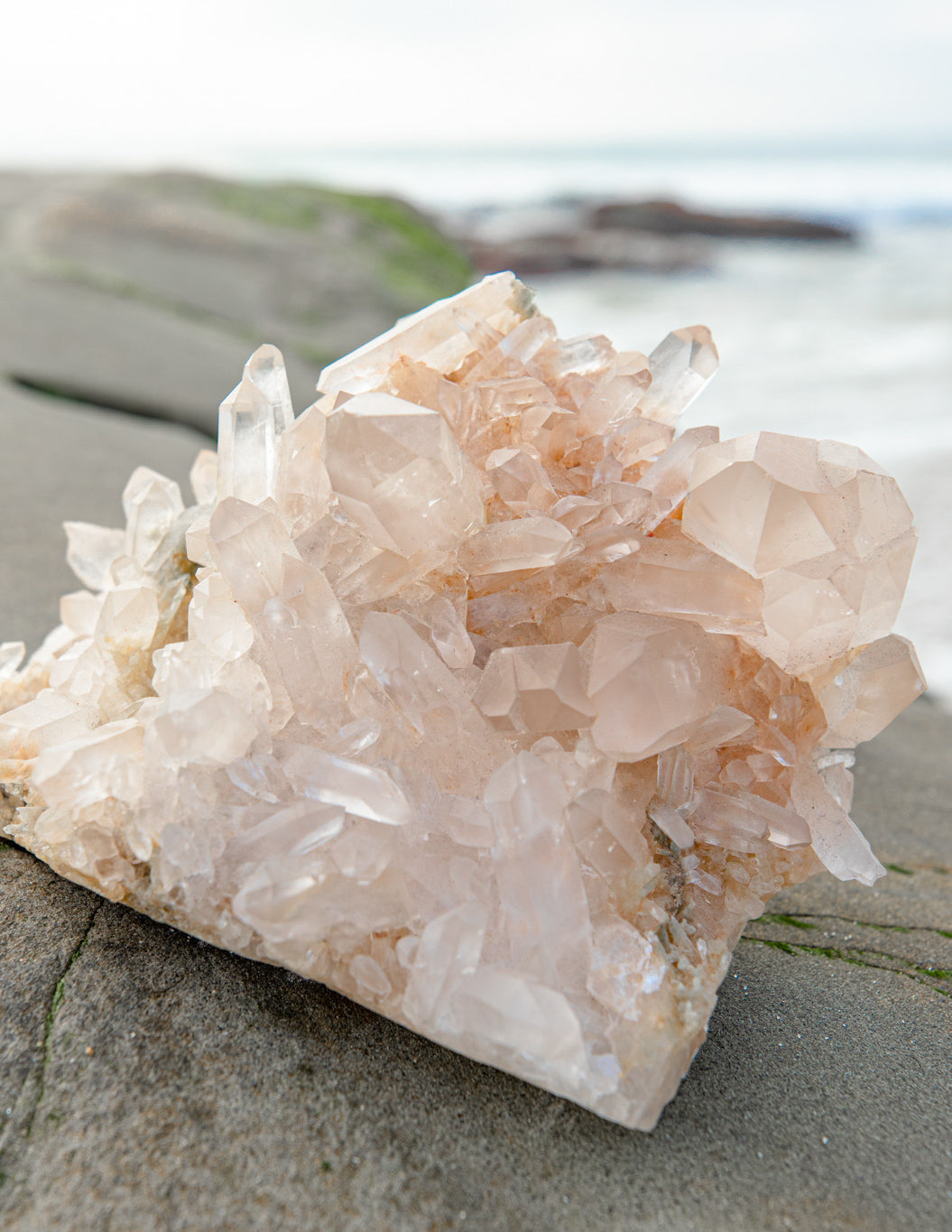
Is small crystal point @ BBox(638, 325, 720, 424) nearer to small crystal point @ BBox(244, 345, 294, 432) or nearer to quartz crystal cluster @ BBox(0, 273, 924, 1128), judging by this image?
quartz crystal cluster @ BBox(0, 273, 924, 1128)

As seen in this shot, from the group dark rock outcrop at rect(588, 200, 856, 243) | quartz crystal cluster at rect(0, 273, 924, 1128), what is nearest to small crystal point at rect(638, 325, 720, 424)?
quartz crystal cluster at rect(0, 273, 924, 1128)

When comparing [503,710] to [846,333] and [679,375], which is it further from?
[846,333]

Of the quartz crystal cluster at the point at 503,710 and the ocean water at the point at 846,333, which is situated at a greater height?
the quartz crystal cluster at the point at 503,710

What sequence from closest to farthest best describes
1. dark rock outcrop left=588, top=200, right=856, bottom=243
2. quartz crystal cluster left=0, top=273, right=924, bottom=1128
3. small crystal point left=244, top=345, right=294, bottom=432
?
quartz crystal cluster left=0, top=273, right=924, bottom=1128
small crystal point left=244, top=345, right=294, bottom=432
dark rock outcrop left=588, top=200, right=856, bottom=243

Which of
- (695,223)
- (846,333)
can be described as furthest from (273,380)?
(695,223)

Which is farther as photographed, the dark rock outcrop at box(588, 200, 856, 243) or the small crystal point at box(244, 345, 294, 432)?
the dark rock outcrop at box(588, 200, 856, 243)

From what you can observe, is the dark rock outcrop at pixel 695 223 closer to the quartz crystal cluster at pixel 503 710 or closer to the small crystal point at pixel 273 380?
the small crystal point at pixel 273 380

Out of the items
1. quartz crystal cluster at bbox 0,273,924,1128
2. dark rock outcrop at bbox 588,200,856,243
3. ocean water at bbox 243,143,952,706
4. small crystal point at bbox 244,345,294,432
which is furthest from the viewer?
dark rock outcrop at bbox 588,200,856,243

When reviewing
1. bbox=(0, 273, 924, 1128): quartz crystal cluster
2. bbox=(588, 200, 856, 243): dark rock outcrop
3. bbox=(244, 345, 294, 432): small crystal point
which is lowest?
bbox=(588, 200, 856, 243): dark rock outcrop

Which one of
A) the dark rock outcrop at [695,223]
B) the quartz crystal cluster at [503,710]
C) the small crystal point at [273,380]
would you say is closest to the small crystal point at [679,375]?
the quartz crystal cluster at [503,710]
